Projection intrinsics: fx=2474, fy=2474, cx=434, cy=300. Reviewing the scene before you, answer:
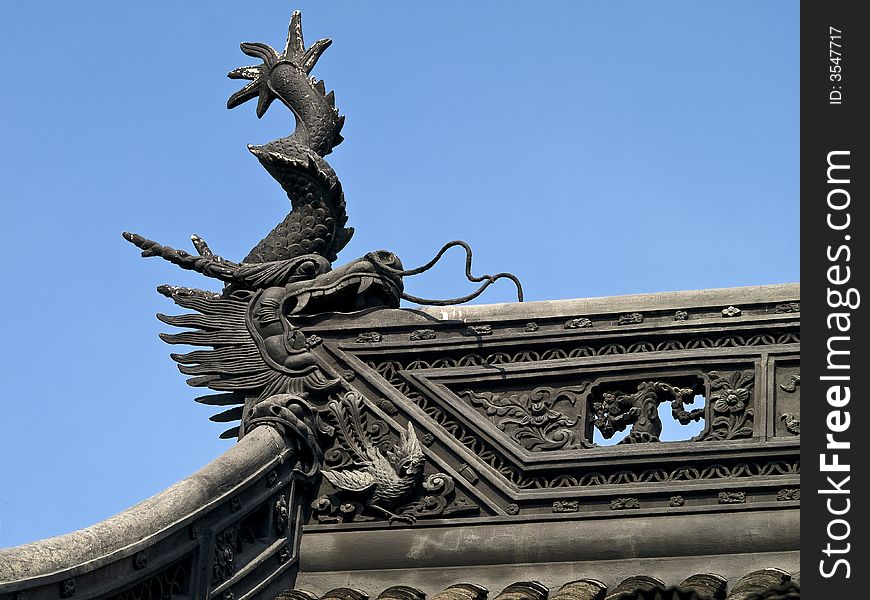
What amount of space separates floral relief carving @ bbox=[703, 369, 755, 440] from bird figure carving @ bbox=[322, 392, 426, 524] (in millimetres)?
1840

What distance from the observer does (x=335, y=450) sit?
15664mm

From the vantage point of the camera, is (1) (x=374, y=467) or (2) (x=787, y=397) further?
(1) (x=374, y=467)

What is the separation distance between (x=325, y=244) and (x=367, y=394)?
1290 mm

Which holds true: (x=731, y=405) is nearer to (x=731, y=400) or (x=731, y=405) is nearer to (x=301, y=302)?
(x=731, y=400)

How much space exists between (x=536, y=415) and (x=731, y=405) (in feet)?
4.06

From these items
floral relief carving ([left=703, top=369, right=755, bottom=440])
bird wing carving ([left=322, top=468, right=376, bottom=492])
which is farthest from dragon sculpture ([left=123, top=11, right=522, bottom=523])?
floral relief carving ([left=703, top=369, right=755, bottom=440])

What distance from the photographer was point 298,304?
16.2 metres

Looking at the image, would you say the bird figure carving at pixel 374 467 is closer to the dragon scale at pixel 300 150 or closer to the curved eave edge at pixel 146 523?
the curved eave edge at pixel 146 523

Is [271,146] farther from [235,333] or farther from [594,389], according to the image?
[594,389]

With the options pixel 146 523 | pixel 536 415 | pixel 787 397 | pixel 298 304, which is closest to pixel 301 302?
pixel 298 304

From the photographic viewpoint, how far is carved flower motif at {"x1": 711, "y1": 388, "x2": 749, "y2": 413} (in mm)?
15141

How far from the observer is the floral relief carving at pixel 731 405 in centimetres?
1505
